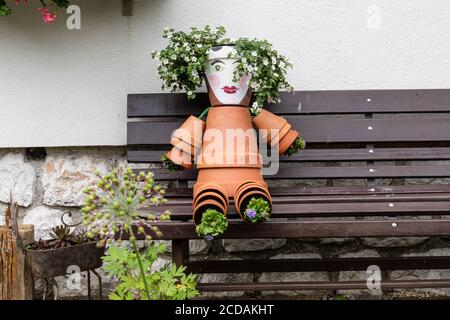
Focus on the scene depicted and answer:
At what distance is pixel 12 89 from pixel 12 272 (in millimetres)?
974

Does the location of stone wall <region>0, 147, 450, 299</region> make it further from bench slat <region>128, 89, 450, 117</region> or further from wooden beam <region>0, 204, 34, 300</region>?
wooden beam <region>0, 204, 34, 300</region>

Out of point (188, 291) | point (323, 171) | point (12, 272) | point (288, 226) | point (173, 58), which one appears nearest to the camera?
point (188, 291)

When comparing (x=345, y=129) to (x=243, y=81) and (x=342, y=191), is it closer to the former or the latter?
(x=342, y=191)

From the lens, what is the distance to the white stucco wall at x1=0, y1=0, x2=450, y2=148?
289 centimetres

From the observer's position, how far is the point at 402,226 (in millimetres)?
2199

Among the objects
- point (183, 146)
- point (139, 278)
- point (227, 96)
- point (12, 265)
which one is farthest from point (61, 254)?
point (227, 96)

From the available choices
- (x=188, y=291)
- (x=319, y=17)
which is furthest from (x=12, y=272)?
(x=319, y=17)

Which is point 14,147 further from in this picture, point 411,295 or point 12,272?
point 411,295

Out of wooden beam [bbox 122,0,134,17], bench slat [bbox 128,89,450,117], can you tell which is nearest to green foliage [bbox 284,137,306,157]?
bench slat [bbox 128,89,450,117]

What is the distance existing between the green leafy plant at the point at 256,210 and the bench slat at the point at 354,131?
79 centimetres

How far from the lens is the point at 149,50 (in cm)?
291

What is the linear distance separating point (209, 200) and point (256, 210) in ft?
0.54

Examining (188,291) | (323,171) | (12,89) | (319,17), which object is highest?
(319,17)

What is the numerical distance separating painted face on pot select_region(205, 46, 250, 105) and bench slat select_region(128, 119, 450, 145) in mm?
378
